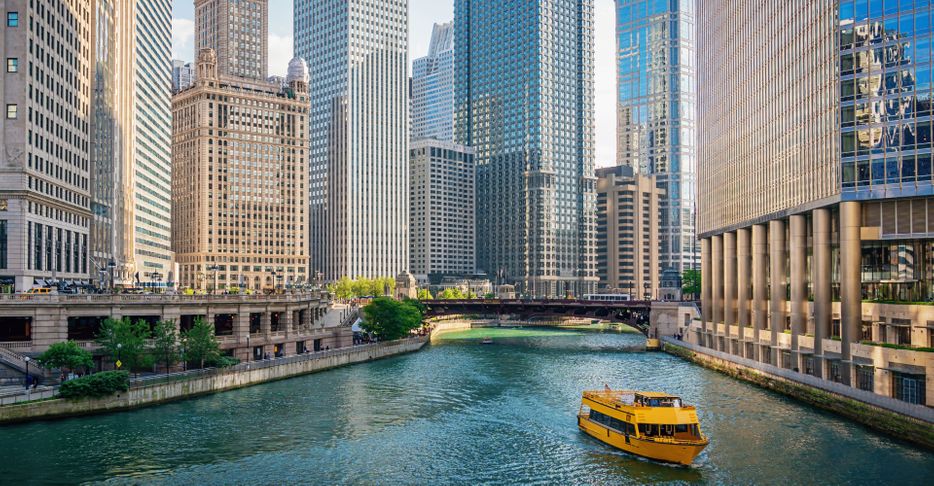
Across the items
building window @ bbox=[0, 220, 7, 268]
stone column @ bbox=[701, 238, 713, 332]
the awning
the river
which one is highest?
building window @ bbox=[0, 220, 7, 268]

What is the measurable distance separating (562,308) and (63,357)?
119m

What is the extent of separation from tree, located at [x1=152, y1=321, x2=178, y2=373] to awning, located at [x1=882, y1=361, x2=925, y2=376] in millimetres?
71962

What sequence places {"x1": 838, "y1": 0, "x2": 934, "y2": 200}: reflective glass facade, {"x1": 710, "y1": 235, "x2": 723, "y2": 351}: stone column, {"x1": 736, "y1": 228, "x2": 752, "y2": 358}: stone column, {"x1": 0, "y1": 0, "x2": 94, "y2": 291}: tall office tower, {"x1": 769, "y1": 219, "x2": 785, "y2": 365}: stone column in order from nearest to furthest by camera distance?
{"x1": 838, "y1": 0, "x2": 934, "y2": 200}: reflective glass facade → {"x1": 769, "y1": 219, "x2": 785, "y2": 365}: stone column → {"x1": 0, "y1": 0, "x2": 94, "y2": 291}: tall office tower → {"x1": 736, "y1": 228, "x2": 752, "y2": 358}: stone column → {"x1": 710, "y1": 235, "x2": 723, "y2": 351}: stone column

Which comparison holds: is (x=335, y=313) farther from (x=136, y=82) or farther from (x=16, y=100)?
(x=16, y=100)

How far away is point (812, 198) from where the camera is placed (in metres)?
98.2

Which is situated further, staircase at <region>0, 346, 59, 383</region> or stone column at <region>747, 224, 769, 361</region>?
stone column at <region>747, 224, 769, 361</region>

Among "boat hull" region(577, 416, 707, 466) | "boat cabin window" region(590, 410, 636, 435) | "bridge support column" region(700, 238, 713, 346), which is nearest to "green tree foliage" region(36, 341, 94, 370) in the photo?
"boat cabin window" region(590, 410, 636, 435)

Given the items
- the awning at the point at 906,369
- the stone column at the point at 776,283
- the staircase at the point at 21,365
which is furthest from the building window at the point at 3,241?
the awning at the point at 906,369

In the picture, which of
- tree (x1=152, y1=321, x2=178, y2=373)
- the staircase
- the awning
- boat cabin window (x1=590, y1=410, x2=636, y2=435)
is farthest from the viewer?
tree (x1=152, y1=321, x2=178, y2=373)

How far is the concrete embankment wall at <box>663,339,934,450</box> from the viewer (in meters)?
65.6

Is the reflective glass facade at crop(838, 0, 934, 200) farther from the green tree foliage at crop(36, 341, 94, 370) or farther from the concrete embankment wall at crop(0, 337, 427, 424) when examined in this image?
the green tree foliage at crop(36, 341, 94, 370)

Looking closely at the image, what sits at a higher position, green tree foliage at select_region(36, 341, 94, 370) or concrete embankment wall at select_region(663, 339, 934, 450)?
green tree foliage at select_region(36, 341, 94, 370)

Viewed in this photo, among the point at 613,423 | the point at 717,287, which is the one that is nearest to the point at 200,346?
the point at 613,423

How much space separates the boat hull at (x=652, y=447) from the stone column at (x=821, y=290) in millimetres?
35136
